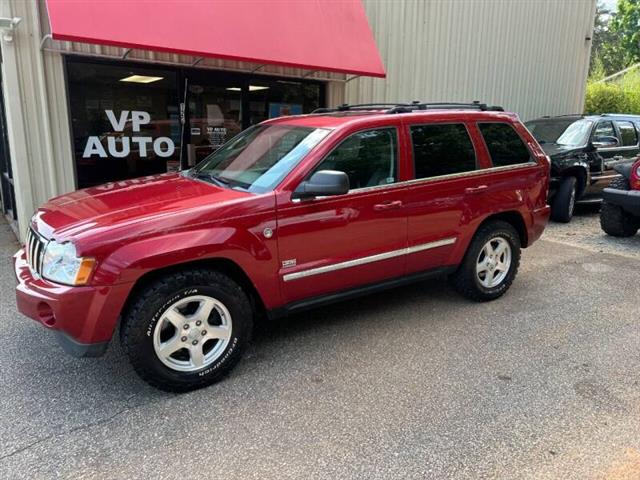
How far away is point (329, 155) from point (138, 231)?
1524 millimetres

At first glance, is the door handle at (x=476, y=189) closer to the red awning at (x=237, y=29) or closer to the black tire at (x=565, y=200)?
the red awning at (x=237, y=29)

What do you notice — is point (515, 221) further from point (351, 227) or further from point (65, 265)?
point (65, 265)

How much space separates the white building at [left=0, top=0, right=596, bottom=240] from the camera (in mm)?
6109

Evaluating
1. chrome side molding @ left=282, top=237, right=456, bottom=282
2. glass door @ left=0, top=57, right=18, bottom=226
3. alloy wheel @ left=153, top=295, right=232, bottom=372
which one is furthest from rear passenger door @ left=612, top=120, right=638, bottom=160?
glass door @ left=0, top=57, right=18, bottom=226

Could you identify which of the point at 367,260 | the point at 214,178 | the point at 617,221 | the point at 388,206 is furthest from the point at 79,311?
the point at 617,221

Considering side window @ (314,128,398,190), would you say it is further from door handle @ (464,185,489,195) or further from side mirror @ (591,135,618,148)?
side mirror @ (591,135,618,148)

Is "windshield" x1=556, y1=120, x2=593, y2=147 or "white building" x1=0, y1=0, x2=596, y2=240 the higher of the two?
"white building" x1=0, y1=0, x2=596, y2=240

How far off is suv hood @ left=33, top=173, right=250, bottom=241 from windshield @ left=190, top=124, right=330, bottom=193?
19cm

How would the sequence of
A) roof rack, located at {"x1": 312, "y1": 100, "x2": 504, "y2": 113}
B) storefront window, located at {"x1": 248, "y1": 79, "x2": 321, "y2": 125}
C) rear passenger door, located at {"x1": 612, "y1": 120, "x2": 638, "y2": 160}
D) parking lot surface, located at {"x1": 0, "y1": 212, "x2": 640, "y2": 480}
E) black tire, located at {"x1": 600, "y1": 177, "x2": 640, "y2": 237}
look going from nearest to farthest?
parking lot surface, located at {"x1": 0, "y1": 212, "x2": 640, "y2": 480} < roof rack, located at {"x1": 312, "y1": 100, "x2": 504, "y2": 113} < black tire, located at {"x1": 600, "y1": 177, "x2": 640, "y2": 237} < storefront window, located at {"x1": 248, "y1": 79, "x2": 321, "y2": 125} < rear passenger door, located at {"x1": 612, "y1": 120, "x2": 638, "y2": 160}

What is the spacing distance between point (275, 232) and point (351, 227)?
658 mm

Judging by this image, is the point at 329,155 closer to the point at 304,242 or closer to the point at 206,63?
the point at 304,242

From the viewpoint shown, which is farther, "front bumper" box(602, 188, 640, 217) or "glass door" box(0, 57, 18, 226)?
"glass door" box(0, 57, 18, 226)

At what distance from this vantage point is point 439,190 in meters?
4.46

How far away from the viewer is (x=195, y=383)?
341cm
